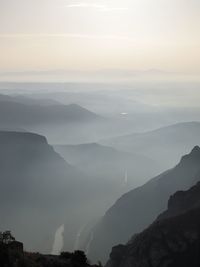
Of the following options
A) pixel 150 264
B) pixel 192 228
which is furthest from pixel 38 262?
pixel 192 228

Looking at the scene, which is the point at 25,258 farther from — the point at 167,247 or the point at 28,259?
the point at 167,247

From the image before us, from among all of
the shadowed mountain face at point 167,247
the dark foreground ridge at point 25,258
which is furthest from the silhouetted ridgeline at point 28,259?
the shadowed mountain face at point 167,247

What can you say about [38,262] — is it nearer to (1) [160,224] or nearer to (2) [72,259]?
(2) [72,259]

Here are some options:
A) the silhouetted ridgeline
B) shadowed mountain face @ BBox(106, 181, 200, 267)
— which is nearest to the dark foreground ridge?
the silhouetted ridgeline

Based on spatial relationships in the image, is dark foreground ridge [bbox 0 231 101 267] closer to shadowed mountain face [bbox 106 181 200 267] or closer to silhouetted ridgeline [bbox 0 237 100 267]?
silhouetted ridgeline [bbox 0 237 100 267]

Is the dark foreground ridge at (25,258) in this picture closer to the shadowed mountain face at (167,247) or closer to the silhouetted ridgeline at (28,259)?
the silhouetted ridgeline at (28,259)

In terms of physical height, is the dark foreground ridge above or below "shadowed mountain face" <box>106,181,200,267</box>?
above

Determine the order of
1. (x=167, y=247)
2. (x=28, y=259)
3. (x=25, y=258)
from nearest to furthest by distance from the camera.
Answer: (x=28, y=259) → (x=25, y=258) → (x=167, y=247)

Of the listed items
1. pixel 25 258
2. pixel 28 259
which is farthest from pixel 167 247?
pixel 28 259
